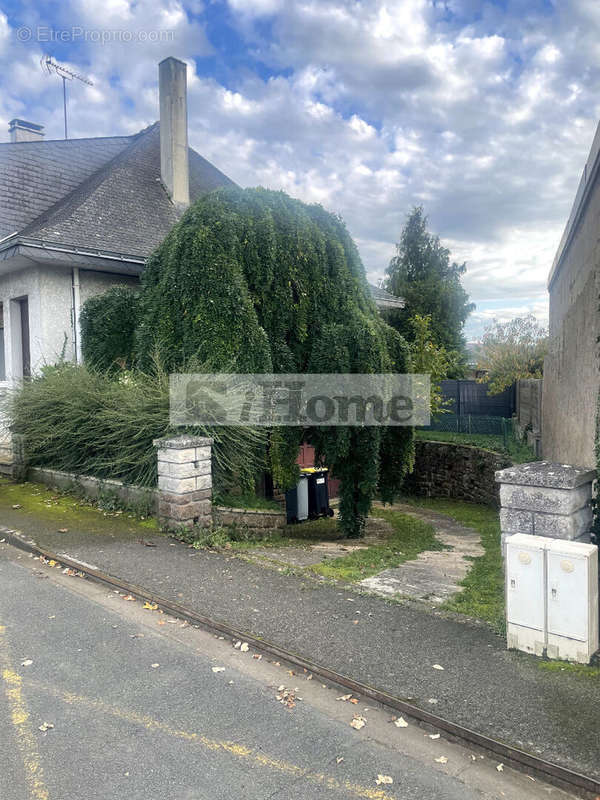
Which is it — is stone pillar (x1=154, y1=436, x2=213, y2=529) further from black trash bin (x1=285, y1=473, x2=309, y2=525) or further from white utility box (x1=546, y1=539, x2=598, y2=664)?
→ white utility box (x1=546, y1=539, x2=598, y2=664)

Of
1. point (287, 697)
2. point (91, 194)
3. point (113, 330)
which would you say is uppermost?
point (91, 194)

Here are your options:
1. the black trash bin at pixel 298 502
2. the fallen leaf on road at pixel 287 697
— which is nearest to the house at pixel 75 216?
the black trash bin at pixel 298 502

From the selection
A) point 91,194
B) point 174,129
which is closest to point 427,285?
point 174,129

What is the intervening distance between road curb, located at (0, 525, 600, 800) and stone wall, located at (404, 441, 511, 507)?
11.8 metres

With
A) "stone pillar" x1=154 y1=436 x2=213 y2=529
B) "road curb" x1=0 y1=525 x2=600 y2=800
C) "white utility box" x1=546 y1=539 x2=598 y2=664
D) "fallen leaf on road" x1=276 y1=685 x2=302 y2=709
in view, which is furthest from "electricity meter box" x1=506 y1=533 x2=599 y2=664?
"stone pillar" x1=154 y1=436 x2=213 y2=529

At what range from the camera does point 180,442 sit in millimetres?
7938

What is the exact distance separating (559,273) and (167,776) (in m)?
11.1

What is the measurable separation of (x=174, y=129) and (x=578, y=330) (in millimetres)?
12874

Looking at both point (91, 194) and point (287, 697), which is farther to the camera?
point (91, 194)

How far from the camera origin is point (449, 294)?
3825 cm

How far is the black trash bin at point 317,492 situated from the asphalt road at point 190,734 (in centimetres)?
815

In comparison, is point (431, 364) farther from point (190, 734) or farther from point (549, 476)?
point (190, 734)

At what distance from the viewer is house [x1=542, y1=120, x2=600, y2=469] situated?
668 centimetres

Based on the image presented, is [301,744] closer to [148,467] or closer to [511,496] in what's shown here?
[511,496]
